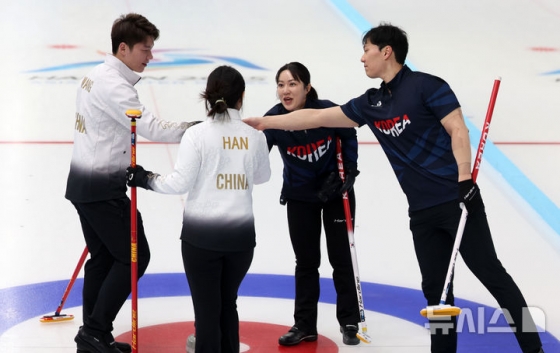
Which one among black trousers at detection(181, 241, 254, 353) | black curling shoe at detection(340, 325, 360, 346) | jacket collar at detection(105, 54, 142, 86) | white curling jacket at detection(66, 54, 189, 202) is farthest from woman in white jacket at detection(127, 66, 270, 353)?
black curling shoe at detection(340, 325, 360, 346)

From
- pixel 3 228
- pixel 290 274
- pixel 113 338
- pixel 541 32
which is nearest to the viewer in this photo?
pixel 113 338

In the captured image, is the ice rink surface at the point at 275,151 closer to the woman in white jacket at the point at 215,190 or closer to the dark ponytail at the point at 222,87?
the woman in white jacket at the point at 215,190

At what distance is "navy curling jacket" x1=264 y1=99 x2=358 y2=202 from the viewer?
457 cm

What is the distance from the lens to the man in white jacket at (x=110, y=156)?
4125mm

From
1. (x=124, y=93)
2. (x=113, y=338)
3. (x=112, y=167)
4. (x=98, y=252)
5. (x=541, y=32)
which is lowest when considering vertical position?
(x=113, y=338)

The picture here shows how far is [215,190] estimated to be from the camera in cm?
376

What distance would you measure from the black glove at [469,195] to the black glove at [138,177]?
4.10 ft

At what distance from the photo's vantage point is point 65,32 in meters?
11.3

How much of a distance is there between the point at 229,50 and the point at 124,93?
22.0 ft

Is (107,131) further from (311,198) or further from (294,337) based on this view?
(294,337)

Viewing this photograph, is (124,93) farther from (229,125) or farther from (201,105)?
(201,105)

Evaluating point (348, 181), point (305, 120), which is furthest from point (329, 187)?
point (305, 120)

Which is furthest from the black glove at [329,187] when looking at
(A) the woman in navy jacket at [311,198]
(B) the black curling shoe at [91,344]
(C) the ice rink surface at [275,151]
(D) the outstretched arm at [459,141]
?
(B) the black curling shoe at [91,344]

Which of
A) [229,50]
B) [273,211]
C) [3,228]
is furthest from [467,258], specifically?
[229,50]
